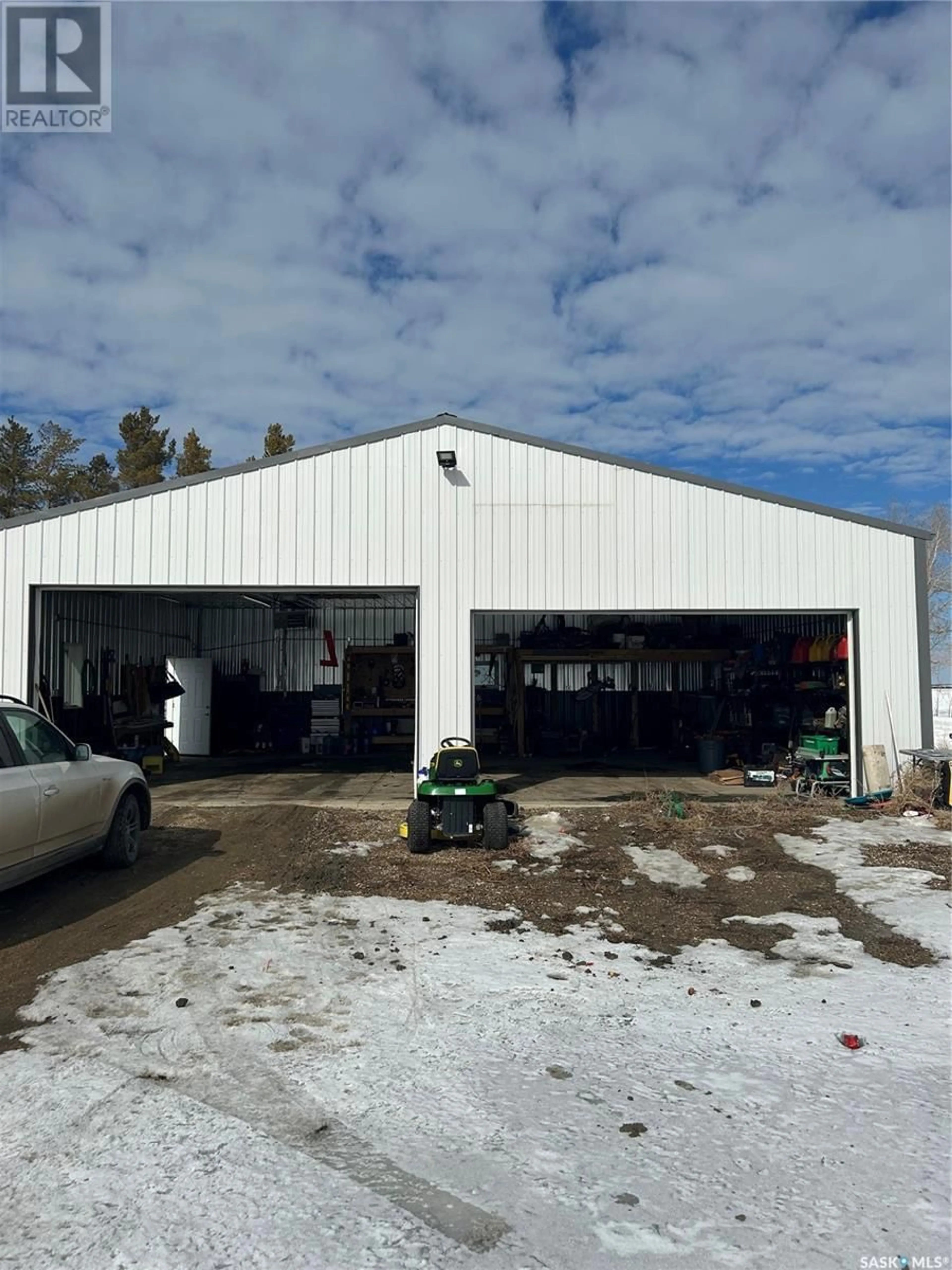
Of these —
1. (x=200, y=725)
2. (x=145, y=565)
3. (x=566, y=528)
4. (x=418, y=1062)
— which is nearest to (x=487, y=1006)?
(x=418, y=1062)

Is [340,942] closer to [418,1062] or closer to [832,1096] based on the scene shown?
[418,1062]

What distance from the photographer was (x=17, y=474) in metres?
31.2

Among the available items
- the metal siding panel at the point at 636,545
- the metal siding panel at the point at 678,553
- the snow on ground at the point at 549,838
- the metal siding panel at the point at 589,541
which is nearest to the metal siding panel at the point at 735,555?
the metal siding panel at the point at 678,553

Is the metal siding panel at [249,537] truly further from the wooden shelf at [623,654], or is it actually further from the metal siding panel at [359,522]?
the wooden shelf at [623,654]

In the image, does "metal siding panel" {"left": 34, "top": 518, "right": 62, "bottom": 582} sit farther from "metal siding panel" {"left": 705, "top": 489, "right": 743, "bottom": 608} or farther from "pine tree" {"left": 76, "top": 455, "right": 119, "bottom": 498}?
"pine tree" {"left": 76, "top": 455, "right": 119, "bottom": 498}

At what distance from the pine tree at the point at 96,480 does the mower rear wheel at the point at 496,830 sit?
91.7 ft

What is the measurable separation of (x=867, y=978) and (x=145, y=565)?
401 inches

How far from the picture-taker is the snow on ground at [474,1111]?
8.88 feet

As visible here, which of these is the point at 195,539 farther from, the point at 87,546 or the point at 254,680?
the point at 254,680

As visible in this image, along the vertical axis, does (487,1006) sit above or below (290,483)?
below

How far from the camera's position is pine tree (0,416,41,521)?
102ft

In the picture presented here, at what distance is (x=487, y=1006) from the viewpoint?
4672 millimetres

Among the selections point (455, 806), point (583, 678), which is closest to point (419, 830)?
point (455, 806)

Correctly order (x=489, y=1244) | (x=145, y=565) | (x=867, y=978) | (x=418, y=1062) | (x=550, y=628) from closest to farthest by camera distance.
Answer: (x=489, y=1244) < (x=418, y=1062) < (x=867, y=978) < (x=145, y=565) < (x=550, y=628)
